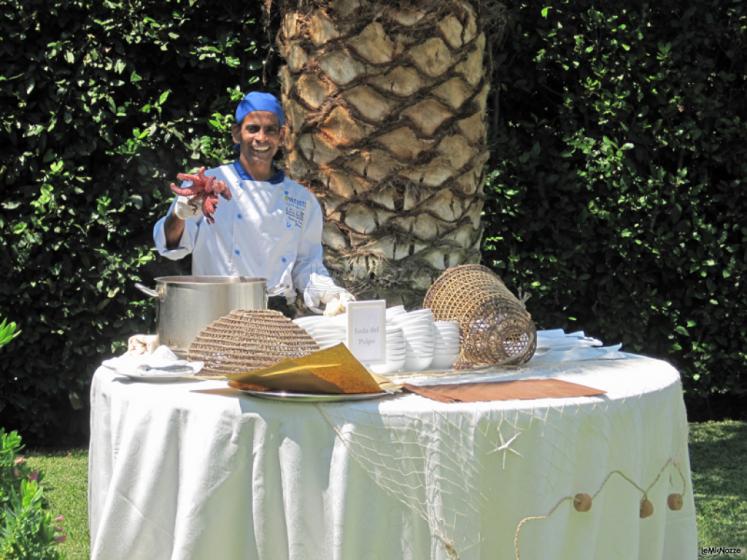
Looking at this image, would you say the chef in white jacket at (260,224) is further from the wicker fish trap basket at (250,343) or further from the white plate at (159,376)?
the white plate at (159,376)

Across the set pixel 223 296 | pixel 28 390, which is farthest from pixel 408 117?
pixel 28 390

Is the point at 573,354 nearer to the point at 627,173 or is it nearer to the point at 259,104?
the point at 259,104

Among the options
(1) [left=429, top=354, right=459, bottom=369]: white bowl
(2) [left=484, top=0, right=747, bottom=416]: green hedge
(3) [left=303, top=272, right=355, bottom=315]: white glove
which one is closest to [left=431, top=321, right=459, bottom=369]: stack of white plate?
(1) [left=429, top=354, right=459, bottom=369]: white bowl

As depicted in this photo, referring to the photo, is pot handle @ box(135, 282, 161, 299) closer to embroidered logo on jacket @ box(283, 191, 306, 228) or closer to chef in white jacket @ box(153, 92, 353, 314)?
chef in white jacket @ box(153, 92, 353, 314)

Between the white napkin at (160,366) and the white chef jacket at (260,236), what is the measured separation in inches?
32.3

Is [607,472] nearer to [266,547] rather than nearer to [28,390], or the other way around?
[266,547]

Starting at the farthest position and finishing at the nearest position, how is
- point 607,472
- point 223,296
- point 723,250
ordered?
point 723,250, point 223,296, point 607,472

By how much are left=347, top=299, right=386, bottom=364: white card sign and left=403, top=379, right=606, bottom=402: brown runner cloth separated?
18 cm

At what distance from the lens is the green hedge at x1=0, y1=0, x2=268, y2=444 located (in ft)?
17.1

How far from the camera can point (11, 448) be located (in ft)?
6.12

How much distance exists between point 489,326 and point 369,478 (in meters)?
0.75

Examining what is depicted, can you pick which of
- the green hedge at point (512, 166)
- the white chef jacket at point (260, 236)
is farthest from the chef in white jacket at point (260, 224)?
the green hedge at point (512, 166)

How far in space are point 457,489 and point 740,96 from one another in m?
4.47

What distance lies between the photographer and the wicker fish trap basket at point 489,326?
2.84 meters
